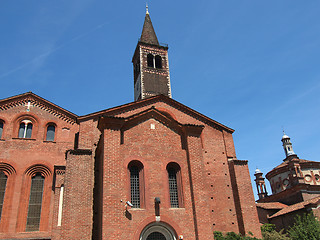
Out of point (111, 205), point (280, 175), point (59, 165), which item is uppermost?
point (280, 175)

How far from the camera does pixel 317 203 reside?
29.0m

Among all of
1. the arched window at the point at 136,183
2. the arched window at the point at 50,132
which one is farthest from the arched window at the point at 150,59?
the arched window at the point at 136,183

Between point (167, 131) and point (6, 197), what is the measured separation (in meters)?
12.1

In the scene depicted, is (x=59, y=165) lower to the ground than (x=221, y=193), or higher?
higher

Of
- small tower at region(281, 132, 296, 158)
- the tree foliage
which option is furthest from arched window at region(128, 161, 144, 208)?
small tower at region(281, 132, 296, 158)

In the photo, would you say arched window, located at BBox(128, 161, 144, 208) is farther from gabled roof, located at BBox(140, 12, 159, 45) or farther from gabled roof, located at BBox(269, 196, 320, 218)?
gabled roof, located at BBox(140, 12, 159, 45)

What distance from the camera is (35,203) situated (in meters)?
20.9

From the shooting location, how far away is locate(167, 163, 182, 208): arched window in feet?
53.7

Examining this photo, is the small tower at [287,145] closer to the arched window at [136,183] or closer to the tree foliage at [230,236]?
the tree foliage at [230,236]

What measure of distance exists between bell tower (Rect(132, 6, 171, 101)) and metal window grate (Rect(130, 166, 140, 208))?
1520 centimetres

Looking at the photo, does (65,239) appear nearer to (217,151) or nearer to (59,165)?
(59,165)

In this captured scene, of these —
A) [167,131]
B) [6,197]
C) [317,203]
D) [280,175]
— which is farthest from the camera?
[280,175]

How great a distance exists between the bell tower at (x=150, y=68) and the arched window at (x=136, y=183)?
1510 cm

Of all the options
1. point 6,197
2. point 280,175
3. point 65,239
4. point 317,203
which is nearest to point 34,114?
point 6,197
